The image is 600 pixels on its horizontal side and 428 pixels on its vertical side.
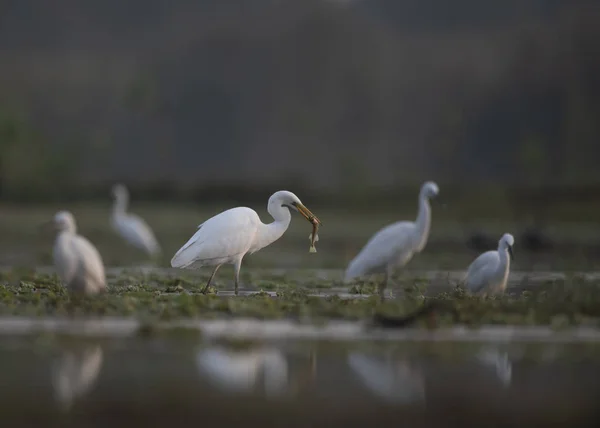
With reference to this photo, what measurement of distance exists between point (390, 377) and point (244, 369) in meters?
1.12

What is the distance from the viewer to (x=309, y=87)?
118625 millimetres

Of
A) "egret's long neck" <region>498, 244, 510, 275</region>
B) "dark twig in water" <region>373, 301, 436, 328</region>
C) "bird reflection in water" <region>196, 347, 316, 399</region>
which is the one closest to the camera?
"bird reflection in water" <region>196, 347, 316, 399</region>

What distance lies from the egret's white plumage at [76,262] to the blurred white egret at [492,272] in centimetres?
483

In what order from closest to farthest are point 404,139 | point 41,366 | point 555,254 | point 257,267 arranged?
→ 1. point 41,366
2. point 257,267
3. point 555,254
4. point 404,139

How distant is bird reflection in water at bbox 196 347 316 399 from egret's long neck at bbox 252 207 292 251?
217 inches

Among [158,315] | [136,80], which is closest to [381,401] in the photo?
[158,315]

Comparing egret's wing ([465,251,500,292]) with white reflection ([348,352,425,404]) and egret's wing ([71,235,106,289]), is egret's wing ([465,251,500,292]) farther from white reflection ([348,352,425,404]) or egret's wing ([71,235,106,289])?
white reflection ([348,352,425,404])

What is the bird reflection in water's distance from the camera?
805 cm

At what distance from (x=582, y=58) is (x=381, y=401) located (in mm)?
104791

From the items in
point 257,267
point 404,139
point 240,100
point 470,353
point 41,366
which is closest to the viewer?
point 41,366

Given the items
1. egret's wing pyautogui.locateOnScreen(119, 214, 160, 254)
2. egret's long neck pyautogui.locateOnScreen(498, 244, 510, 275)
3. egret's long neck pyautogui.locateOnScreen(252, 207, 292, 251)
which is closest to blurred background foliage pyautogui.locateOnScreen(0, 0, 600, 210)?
egret's wing pyautogui.locateOnScreen(119, 214, 160, 254)

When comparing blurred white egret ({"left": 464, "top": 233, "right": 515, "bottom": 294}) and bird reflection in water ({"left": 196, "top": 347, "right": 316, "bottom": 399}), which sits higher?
blurred white egret ({"left": 464, "top": 233, "right": 515, "bottom": 294})

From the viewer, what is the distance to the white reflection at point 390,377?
309 inches

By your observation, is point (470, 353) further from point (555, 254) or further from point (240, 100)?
point (240, 100)
